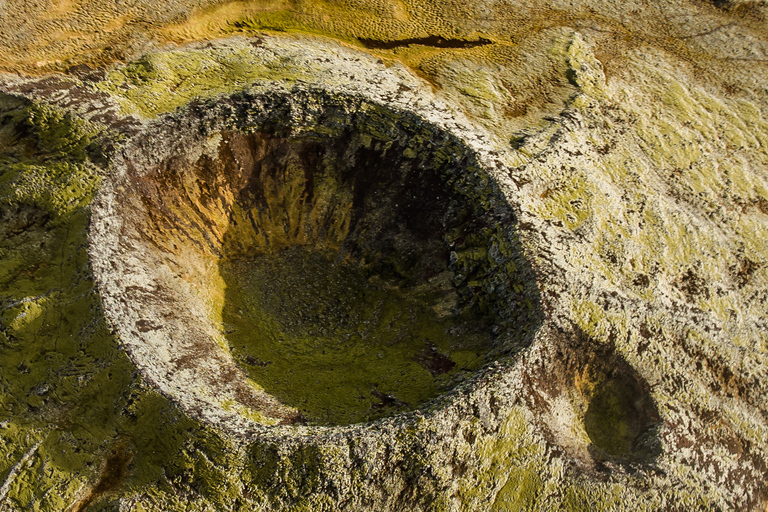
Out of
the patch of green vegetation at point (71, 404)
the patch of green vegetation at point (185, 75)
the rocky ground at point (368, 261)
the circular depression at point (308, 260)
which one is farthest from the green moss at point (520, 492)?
the patch of green vegetation at point (185, 75)

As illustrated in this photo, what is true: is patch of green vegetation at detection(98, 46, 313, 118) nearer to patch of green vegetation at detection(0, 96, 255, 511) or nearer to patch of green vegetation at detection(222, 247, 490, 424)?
patch of green vegetation at detection(0, 96, 255, 511)

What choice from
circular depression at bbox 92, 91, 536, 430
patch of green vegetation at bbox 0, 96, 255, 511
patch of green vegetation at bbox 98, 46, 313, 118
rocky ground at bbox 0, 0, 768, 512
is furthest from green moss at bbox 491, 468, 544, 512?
patch of green vegetation at bbox 98, 46, 313, 118

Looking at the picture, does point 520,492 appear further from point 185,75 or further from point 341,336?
point 185,75

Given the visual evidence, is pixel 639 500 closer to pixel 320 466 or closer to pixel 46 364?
pixel 320 466

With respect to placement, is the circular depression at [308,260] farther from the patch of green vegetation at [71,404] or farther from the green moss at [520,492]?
the green moss at [520,492]

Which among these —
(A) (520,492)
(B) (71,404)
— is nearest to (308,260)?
(B) (71,404)

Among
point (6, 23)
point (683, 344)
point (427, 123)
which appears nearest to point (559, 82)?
point (427, 123)

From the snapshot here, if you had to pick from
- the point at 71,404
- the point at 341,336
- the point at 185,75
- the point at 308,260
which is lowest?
the point at 71,404
